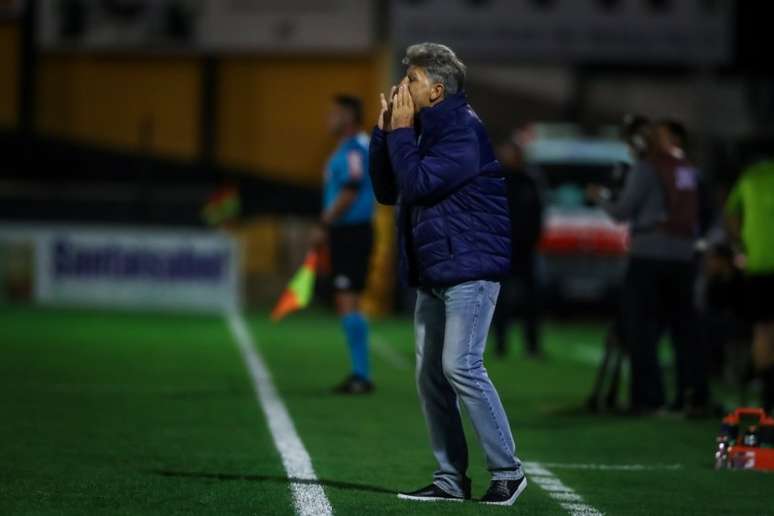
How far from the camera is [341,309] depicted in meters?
13.2

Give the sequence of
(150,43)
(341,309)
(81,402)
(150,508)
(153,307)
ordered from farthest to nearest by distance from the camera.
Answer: (150,43)
(153,307)
(341,309)
(81,402)
(150,508)

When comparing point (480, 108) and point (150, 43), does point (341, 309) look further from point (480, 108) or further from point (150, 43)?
point (480, 108)

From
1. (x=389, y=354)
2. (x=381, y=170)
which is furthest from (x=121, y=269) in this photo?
(x=381, y=170)

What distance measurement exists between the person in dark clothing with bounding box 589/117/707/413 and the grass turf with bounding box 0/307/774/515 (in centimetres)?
39

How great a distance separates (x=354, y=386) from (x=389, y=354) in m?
4.39

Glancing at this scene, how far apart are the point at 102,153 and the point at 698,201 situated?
943 inches

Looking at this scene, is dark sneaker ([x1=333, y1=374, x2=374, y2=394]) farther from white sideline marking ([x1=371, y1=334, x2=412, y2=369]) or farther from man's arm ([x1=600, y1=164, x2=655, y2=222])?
white sideline marking ([x1=371, y1=334, x2=412, y2=369])

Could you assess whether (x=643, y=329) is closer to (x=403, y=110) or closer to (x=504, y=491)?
(x=504, y=491)

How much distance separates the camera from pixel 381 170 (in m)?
7.86

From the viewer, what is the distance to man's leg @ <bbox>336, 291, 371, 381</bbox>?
1295 cm

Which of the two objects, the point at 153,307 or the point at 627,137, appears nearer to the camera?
the point at 627,137

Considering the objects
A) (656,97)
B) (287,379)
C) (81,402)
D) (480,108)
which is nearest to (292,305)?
(287,379)

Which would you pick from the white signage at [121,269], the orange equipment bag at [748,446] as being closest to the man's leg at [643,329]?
the orange equipment bag at [748,446]

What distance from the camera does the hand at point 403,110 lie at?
7.65m
